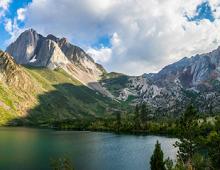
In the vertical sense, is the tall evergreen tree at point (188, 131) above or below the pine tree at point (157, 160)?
above

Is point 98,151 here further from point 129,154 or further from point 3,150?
point 3,150

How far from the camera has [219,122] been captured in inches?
4114

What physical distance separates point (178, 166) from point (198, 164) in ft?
48.3

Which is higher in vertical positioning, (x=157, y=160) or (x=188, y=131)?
(x=188, y=131)

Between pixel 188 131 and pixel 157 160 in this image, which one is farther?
pixel 188 131

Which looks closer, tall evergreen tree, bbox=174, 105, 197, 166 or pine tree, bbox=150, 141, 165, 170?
pine tree, bbox=150, 141, 165, 170

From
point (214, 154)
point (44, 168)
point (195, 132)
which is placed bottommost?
point (44, 168)

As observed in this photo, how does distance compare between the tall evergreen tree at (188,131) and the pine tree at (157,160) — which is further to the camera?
the tall evergreen tree at (188,131)

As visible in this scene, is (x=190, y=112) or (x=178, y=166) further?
(x=190, y=112)

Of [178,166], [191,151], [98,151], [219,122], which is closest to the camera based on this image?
[178,166]

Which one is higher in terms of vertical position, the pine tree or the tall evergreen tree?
the tall evergreen tree

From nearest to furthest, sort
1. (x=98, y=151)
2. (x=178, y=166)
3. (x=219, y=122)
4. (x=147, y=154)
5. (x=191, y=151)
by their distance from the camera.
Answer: (x=178, y=166)
(x=191, y=151)
(x=219, y=122)
(x=147, y=154)
(x=98, y=151)

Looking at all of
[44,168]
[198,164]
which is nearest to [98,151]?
[44,168]

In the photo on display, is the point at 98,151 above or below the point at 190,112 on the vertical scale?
below
